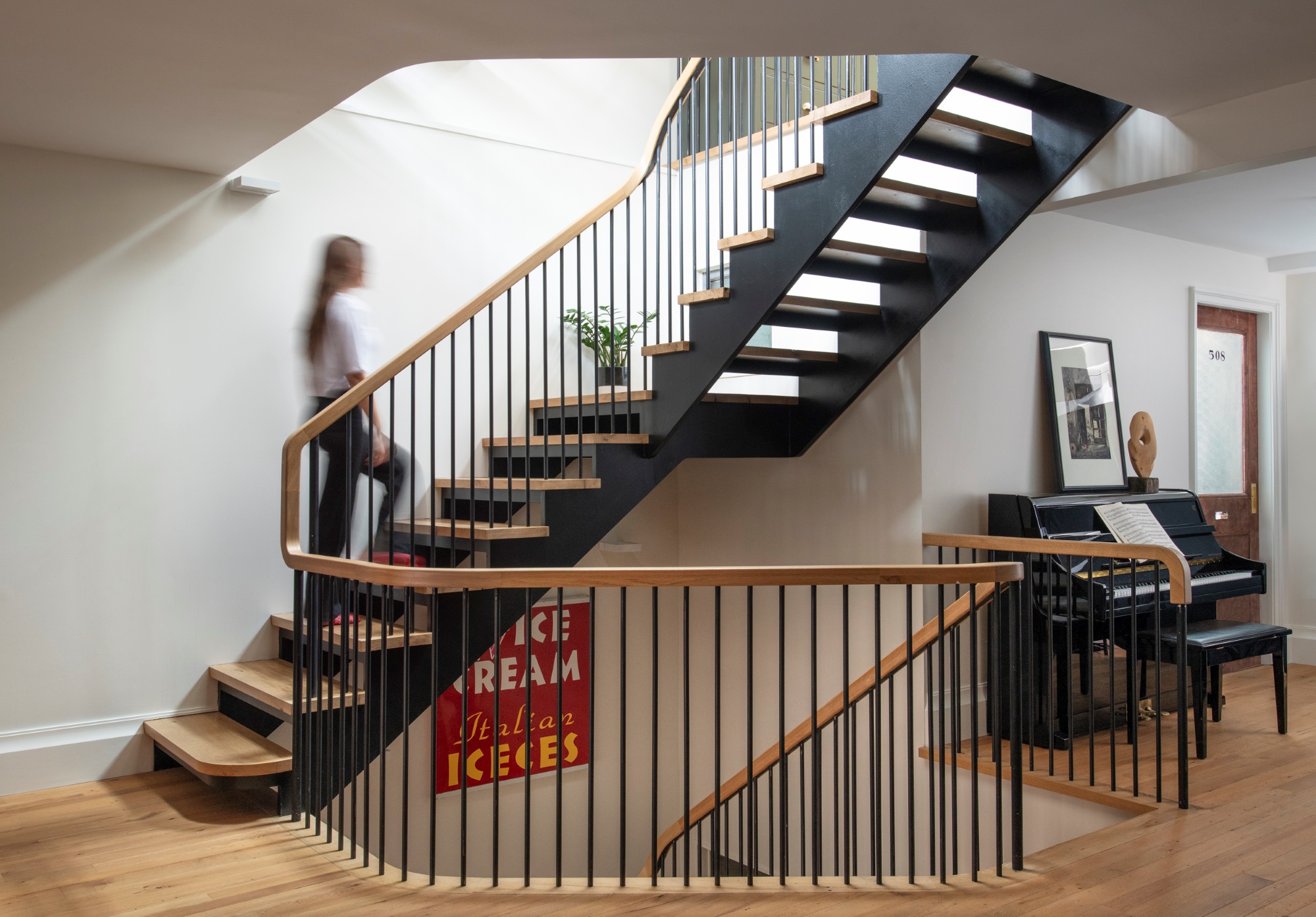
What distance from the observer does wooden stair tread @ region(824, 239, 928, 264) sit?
392 cm

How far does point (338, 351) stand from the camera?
4109 millimetres

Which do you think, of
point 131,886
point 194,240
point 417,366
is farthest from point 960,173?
point 131,886

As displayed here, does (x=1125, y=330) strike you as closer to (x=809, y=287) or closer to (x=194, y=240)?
(x=809, y=287)

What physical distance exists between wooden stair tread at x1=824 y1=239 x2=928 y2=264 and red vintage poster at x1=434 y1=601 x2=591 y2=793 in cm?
248

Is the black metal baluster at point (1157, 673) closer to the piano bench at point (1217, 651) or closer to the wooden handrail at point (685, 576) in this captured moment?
the piano bench at point (1217, 651)

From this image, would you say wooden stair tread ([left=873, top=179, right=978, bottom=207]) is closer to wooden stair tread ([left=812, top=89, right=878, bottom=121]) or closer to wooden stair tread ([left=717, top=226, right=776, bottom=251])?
wooden stair tread ([left=812, top=89, right=878, bottom=121])

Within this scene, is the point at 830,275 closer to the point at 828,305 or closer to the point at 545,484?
the point at 828,305

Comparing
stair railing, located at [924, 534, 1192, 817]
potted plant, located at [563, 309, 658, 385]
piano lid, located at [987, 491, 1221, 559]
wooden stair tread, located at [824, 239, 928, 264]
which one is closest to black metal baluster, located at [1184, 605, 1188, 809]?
stair railing, located at [924, 534, 1192, 817]

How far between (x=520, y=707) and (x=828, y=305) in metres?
2.74

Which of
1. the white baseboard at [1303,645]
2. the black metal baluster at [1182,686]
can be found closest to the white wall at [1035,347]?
the black metal baluster at [1182,686]

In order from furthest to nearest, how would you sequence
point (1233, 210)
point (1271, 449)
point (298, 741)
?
point (1271, 449), point (1233, 210), point (298, 741)

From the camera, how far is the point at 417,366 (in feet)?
16.1

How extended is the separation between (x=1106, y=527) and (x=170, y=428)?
433 cm

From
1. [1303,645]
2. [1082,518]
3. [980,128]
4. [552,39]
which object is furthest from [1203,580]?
[552,39]
